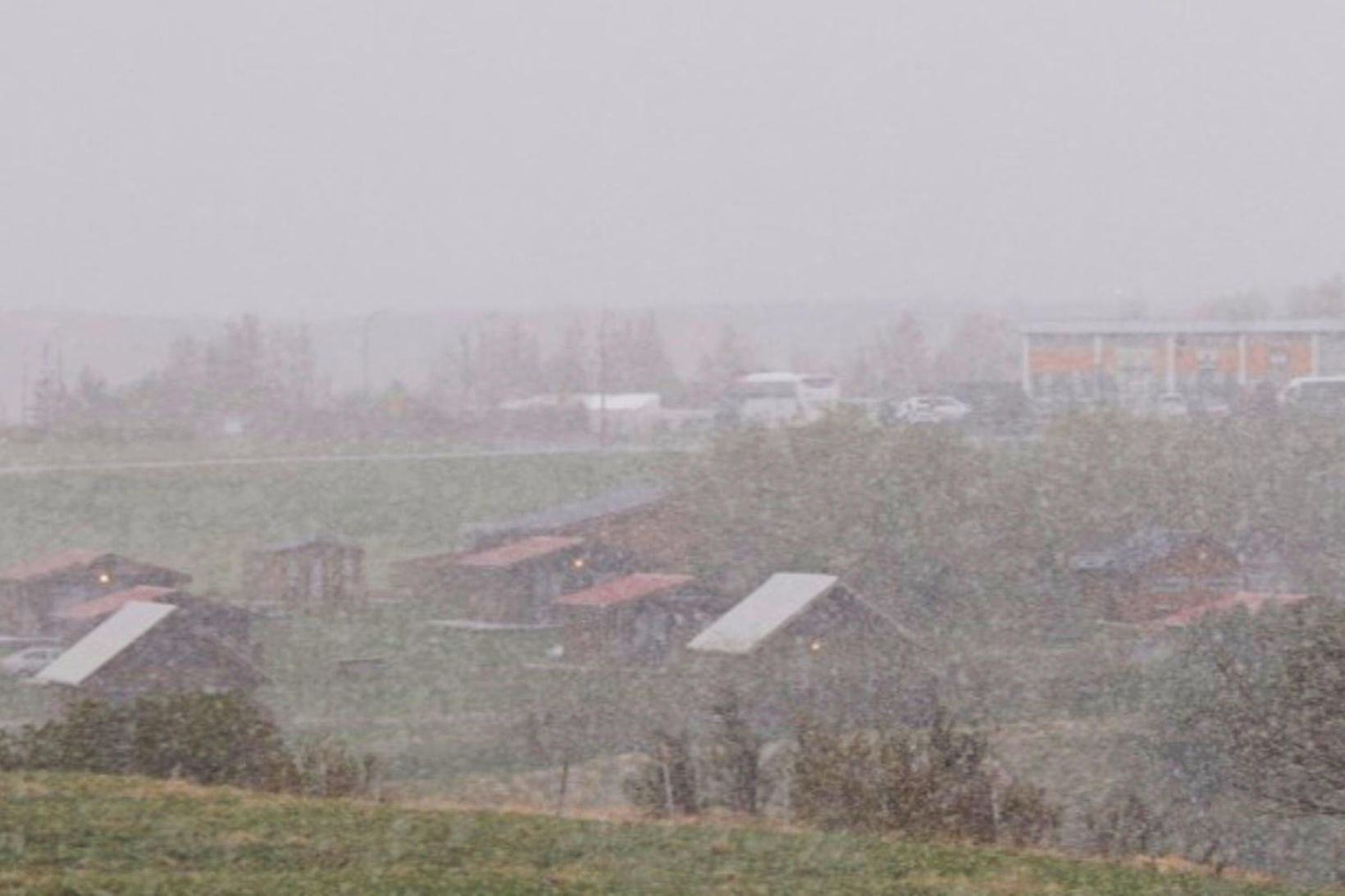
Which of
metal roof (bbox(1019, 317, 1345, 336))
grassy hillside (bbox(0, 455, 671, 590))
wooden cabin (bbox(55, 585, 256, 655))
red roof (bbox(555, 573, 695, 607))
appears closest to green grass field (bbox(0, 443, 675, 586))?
grassy hillside (bbox(0, 455, 671, 590))

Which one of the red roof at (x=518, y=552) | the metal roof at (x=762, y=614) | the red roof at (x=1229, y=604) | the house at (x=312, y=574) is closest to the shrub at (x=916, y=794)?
the red roof at (x=1229, y=604)

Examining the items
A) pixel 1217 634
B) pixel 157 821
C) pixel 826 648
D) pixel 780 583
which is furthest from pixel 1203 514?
pixel 157 821

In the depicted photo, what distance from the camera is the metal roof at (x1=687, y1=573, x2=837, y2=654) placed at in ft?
46.8

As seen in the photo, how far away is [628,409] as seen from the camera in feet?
110

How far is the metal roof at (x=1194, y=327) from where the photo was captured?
1277 inches

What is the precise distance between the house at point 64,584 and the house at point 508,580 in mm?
2005

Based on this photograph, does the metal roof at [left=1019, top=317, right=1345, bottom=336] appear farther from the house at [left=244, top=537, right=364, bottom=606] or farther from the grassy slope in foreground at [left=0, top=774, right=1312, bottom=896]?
the grassy slope in foreground at [left=0, top=774, right=1312, bottom=896]

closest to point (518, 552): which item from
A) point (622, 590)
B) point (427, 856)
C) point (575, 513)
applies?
point (622, 590)

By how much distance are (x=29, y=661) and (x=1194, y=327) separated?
21.9 meters

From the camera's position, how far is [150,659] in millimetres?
13984

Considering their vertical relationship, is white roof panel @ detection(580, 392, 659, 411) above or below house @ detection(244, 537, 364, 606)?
above

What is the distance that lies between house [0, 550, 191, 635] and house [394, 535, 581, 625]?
2.01 m

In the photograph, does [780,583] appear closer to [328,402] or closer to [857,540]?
[857,540]

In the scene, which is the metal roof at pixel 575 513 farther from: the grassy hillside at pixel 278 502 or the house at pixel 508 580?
the grassy hillside at pixel 278 502
